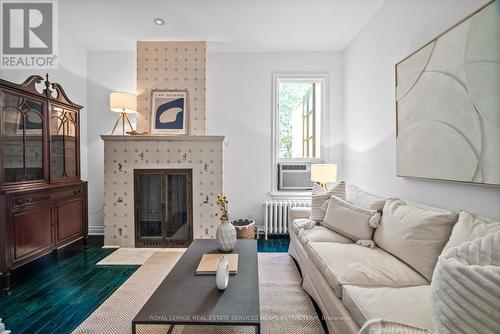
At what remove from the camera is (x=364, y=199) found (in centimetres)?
245

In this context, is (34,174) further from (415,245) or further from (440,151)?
(440,151)

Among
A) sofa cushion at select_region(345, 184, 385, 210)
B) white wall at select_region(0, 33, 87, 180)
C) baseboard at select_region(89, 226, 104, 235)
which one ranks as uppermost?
white wall at select_region(0, 33, 87, 180)

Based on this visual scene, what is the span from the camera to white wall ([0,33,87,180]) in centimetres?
334

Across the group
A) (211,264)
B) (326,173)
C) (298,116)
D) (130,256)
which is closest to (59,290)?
(130,256)

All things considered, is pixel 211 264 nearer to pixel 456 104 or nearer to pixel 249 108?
pixel 456 104

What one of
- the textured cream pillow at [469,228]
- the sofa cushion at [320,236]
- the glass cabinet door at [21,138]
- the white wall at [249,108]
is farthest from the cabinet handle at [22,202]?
the textured cream pillow at [469,228]

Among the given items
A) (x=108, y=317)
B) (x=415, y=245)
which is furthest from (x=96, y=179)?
(x=415, y=245)

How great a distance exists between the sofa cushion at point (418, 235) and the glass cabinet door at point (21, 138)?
3.33 meters

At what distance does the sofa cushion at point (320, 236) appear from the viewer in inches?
85.9

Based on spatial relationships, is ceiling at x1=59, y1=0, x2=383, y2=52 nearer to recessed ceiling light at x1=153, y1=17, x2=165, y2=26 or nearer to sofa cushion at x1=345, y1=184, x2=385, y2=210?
recessed ceiling light at x1=153, y1=17, x2=165, y2=26

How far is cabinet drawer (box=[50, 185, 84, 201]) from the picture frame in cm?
118

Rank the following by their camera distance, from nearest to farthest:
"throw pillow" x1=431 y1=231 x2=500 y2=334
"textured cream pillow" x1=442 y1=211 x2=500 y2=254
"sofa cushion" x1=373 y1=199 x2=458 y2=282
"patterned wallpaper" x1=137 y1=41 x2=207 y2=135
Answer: "throw pillow" x1=431 y1=231 x2=500 y2=334 < "textured cream pillow" x1=442 y1=211 x2=500 y2=254 < "sofa cushion" x1=373 y1=199 x2=458 y2=282 < "patterned wallpaper" x1=137 y1=41 x2=207 y2=135

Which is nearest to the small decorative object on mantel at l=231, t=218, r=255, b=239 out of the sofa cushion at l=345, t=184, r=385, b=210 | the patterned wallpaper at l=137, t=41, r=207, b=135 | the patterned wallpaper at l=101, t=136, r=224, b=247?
the patterned wallpaper at l=101, t=136, r=224, b=247

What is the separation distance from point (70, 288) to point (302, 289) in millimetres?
2151
